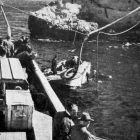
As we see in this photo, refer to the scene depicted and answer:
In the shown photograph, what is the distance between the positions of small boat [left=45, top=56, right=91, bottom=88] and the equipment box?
1563 centimetres

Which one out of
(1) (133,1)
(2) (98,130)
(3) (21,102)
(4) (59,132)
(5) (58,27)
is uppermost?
(1) (133,1)

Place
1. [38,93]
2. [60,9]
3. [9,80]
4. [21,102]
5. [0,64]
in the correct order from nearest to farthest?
[21,102] < [9,80] < [0,64] < [38,93] < [60,9]

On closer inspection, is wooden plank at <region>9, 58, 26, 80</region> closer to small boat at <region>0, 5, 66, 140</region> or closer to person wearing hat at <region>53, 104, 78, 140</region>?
small boat at <region>0, 5, 66, 140</region>

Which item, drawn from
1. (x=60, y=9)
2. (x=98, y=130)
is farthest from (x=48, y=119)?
(x=60, y=9)

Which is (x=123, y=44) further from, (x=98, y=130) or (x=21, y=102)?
(x=21, y=102)

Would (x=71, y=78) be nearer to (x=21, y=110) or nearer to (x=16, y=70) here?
(x=16, y=70)

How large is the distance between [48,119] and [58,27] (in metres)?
41.2

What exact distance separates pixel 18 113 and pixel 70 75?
16887mm

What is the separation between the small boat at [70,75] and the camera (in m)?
23.7

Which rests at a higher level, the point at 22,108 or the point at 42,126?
the point at 22,108

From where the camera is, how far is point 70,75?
2452 centimetres

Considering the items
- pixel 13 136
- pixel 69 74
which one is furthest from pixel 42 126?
pixel 69 74

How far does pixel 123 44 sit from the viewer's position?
4834 cm

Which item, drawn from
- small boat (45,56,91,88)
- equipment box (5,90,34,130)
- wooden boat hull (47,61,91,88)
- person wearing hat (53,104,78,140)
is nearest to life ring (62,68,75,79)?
small boat (45,56,91,88)
